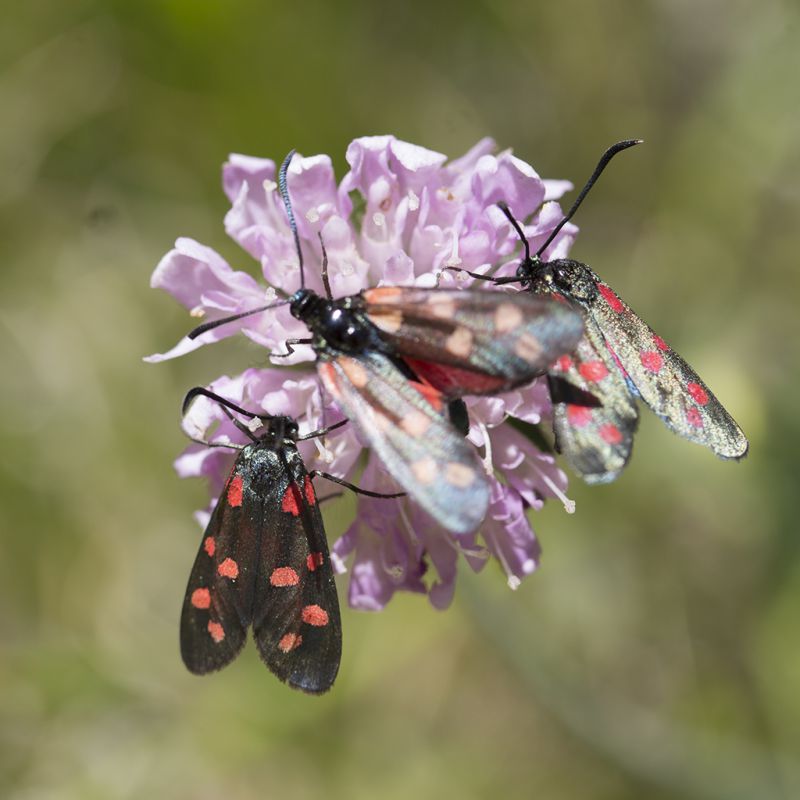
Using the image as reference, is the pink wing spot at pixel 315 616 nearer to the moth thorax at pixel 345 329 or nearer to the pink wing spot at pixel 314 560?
the pink wing spot at pixel 314 560

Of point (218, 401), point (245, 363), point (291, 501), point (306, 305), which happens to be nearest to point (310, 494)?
point (291, 501)

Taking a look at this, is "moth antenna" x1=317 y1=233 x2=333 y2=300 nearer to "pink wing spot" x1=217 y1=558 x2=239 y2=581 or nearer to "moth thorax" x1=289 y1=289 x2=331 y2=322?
"moth thorax" x1=289 y1=289 x2=331 y2=322

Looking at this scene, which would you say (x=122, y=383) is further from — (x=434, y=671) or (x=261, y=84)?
(x=434, y=671)

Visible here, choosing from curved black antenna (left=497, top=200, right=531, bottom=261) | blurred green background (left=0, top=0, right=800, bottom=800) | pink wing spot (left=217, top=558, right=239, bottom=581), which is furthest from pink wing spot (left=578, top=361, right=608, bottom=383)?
blurred green background (left=0, top=0, right=800, bottom=800)

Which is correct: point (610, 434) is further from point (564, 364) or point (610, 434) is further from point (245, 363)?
point (245, 363)

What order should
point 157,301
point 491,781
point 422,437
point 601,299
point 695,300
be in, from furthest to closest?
point 157,301 < point 695,300 < point 491,781 < point 601,299 < point 422,437

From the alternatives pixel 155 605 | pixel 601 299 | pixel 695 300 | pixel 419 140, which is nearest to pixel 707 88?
pixel 695 300

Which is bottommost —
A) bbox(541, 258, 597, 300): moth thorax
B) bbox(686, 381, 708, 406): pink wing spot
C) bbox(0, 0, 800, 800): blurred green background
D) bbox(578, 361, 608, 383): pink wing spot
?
bbox(0, 0, 800, 800): blurred green background
